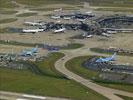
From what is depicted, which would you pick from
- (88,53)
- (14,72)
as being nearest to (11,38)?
(88,53)

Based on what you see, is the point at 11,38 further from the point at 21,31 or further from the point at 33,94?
the point at 33,94

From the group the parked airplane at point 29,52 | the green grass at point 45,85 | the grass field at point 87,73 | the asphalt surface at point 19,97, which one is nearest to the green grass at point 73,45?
the parked airplane at point 29,52

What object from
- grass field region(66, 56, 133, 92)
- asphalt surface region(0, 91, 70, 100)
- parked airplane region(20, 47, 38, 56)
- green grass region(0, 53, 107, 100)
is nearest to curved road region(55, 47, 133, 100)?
grass field region(66, 56, 133, 92)

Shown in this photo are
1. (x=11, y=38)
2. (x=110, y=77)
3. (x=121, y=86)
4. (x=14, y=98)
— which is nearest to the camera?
(x=14, y=98)

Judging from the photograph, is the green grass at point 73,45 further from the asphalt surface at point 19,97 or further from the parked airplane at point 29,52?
the asphalt surface at point 19,97

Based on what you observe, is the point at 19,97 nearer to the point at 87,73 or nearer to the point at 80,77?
the point at 80,77

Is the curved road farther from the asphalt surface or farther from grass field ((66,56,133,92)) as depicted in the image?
the asphalt surface

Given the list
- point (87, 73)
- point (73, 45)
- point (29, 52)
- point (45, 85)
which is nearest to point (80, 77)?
point (87, 73)
